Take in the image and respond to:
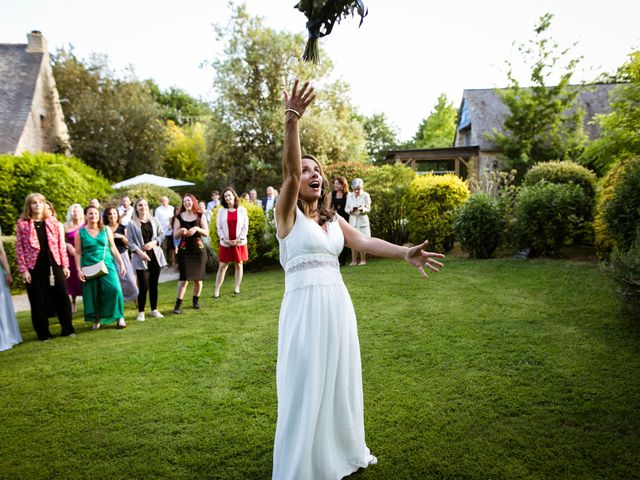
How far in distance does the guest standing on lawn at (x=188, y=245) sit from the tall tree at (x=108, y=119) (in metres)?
22.3

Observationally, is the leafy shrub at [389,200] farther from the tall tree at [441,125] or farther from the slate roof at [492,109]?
the tall tree at [441,125]

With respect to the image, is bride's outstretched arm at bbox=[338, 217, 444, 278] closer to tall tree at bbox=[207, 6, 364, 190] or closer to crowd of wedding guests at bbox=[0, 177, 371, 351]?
crowd of wedding guests at bbox=[0, 177, 371, 351]

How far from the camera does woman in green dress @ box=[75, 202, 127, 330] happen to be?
7.57 meters

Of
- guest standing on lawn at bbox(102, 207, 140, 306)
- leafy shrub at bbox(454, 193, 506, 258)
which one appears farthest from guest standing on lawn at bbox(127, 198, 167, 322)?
leafy shrub at bbox(454, 193, 506, 258)

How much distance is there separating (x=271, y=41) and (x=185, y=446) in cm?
2698

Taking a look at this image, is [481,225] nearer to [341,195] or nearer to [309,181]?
[341,195]

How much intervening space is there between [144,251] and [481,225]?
8200 millimetres

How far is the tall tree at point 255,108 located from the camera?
26750 mm

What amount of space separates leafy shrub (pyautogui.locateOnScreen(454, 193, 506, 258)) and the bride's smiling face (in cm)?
916

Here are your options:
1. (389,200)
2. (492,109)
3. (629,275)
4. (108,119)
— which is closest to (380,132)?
(492,109)

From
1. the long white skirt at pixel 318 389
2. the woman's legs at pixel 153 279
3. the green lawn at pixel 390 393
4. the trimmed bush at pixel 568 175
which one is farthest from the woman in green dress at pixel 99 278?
the trimmed bush at pixel 568 175

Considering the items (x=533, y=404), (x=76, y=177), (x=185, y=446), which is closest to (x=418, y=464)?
(x=533, y=404)

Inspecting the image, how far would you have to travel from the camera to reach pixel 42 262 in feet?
24.2

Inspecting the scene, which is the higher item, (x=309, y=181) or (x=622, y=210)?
(x=309, y=181)
